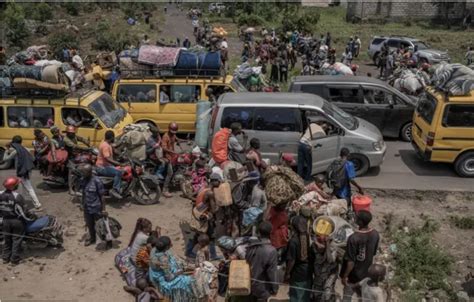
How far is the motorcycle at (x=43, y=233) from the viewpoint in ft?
29.0

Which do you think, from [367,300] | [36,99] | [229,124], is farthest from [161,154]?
[367,300]

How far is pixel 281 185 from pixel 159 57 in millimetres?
6933

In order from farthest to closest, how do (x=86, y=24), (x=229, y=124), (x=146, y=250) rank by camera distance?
1. (x=86, y=24)
2. (x=229, y=124)
3. (x=146, y=250)

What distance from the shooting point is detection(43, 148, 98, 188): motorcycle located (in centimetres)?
1120

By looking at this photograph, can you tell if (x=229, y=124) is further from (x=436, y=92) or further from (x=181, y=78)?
(x=436, y=92)

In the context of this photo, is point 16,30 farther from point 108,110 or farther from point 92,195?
point 92,195

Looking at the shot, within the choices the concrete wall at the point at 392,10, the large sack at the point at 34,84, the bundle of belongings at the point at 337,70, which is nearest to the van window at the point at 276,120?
the large sack at the point at 34,84

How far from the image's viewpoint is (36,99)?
40.8ft

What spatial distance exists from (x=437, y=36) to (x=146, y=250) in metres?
32.9

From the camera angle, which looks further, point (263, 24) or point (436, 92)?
point (263, 24)

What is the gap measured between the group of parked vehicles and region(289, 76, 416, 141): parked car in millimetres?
26

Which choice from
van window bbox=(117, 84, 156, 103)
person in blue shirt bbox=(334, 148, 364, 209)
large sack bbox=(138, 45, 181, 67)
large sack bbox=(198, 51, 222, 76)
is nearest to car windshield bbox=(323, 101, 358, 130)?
person in blue shirt bbox=(334, 148, 364, 209)

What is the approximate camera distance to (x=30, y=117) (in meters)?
12.6

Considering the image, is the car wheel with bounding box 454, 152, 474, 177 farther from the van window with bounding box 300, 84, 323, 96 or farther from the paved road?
the van window with bounding box 300, 84, 323, 96
